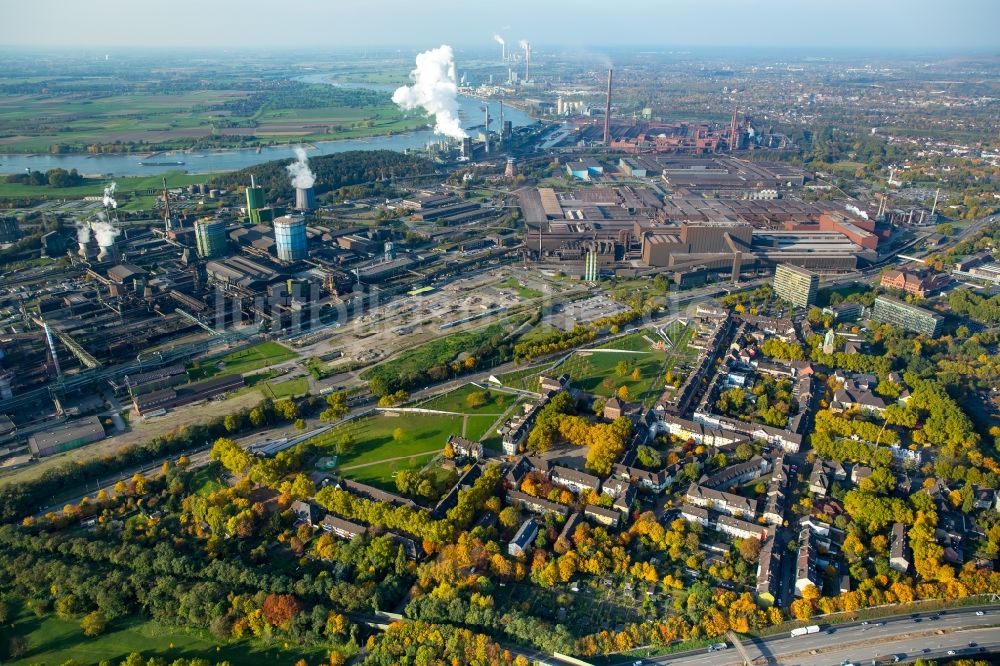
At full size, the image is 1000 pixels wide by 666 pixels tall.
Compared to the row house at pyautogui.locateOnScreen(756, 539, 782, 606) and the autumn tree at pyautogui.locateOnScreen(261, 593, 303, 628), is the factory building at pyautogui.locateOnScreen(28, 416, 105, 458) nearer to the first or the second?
the autumn tree at pyautogui.locateOnScreen(261, 593, 303, 628)

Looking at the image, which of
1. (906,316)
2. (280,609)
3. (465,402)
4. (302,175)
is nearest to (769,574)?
(280,609)

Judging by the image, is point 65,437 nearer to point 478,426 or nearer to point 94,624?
point 94,624

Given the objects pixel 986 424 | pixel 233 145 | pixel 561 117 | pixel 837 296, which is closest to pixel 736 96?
pixel 561 117

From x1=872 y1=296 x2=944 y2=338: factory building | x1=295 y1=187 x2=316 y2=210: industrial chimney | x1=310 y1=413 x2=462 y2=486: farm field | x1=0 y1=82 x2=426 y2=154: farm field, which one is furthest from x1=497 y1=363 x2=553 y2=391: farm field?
x1=0 y1=82 x2=426 y2=154: farm field

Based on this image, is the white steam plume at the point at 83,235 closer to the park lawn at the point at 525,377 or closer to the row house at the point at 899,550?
the park lawn at the point at 525,377

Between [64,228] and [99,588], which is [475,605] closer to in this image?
[99,588]
